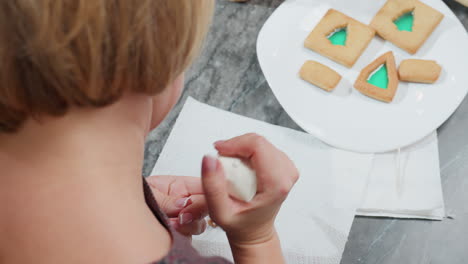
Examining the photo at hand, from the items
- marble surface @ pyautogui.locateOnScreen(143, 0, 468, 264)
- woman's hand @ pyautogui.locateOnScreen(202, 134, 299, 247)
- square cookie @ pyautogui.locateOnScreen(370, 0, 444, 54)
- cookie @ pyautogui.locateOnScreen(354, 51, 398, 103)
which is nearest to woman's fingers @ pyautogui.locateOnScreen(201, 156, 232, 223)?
woman's hand @ pyautogui.locateOnScreen(202, 134, 299, 247)

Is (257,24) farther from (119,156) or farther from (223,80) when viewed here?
(119,156)

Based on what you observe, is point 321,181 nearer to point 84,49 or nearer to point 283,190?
point 283,190

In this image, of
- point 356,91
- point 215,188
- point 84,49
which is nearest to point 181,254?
point 215,188

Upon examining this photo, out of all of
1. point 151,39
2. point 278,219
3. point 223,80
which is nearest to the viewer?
point 151,39

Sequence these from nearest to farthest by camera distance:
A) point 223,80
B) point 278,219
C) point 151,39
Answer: point 151,39 < point 278,219 < point 223,80

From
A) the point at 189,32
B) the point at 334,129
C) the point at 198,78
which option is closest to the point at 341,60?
the point at 334,129

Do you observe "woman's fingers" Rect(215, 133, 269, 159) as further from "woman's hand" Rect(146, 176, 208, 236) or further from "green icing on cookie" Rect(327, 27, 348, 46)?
"green icing on cookie" Rect(327, 27, 348, 46)

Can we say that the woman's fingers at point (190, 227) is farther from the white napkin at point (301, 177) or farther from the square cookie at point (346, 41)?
the square cookie at point (346, 41)
